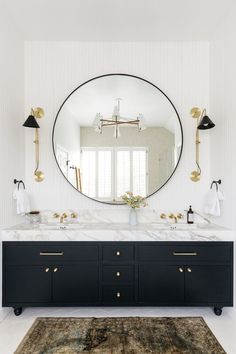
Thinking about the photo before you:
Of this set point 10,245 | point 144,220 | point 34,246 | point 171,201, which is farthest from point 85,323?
point 171,201

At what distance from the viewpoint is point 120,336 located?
1973 millimetres

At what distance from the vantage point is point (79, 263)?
2281 millimetres

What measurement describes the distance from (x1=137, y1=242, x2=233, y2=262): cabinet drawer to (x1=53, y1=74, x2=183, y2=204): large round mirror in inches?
26.1

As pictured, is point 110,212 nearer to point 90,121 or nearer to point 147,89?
point 90,121

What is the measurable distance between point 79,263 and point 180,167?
4.88 feet

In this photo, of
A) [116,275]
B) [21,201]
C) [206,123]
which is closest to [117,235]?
[116,275]

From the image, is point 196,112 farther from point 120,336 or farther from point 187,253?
point 120,336

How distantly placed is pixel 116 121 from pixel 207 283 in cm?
186

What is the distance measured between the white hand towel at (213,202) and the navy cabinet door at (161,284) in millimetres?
655

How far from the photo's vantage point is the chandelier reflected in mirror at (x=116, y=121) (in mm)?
2729

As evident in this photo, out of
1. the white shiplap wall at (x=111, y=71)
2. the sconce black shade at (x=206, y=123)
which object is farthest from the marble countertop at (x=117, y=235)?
the sconce black shade at (x=206, y=123)

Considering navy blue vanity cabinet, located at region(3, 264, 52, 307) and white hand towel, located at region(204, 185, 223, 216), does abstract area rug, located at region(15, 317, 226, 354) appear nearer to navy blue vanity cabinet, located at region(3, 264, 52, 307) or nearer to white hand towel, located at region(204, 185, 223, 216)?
navy blue vanity cabinet, located at region(3, 264, 52, 307)

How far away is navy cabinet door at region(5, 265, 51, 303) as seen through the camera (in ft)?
7.45

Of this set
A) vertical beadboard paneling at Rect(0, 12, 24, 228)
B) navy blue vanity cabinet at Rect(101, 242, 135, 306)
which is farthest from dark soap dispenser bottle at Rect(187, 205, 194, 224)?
vertical beadboard paneling at Rect(0, 12, 24, 228)
